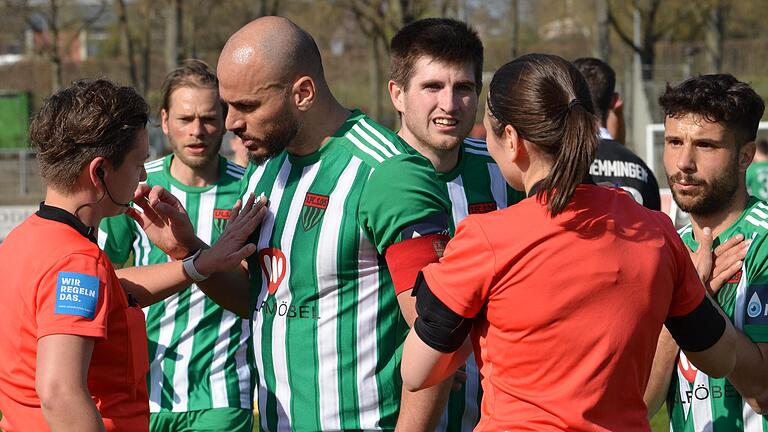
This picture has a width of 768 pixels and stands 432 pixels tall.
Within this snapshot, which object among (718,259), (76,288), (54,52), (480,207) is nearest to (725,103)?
(718,259)

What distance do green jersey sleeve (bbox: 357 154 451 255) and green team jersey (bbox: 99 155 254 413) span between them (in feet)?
6.75

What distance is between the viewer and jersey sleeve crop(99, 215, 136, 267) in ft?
16.9

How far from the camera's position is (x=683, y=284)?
281 cm

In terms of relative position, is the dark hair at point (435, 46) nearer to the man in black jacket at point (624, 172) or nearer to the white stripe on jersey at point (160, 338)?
the man in black jacket at point (624, 172)

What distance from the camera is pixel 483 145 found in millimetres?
4711

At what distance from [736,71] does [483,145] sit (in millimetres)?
37300

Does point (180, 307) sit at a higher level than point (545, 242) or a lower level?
lower

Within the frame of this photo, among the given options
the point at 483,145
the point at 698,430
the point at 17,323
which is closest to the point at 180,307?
the point at 483,145

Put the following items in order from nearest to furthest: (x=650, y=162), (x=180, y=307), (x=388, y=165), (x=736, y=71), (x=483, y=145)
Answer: (x=388, y=165) → (x=483, y=145) → (x=180, y=307) → (x=650, y=162) → (x=736, y=71)

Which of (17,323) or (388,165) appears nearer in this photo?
(17,323)

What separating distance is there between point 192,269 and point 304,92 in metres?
0.85

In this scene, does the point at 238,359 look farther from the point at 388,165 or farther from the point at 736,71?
the point at 736,71

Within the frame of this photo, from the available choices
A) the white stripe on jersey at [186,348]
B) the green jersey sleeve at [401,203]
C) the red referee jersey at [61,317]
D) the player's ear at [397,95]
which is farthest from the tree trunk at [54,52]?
the green jersey sleeve at [401,203]

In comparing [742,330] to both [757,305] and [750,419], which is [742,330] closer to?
[757,305]
